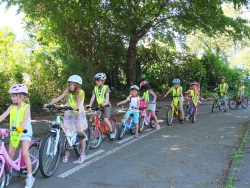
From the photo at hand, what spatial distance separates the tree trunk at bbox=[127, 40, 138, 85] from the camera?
1791 cm

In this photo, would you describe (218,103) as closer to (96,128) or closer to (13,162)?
(96,128)

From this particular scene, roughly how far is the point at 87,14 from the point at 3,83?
4.52 metres

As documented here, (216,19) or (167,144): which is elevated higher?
(216,19)

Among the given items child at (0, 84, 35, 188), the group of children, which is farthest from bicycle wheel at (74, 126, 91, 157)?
child at (0, 84, 35, 188)

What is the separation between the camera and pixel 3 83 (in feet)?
34.5

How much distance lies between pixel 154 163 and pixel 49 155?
7.34 ft

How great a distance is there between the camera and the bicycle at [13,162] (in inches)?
168

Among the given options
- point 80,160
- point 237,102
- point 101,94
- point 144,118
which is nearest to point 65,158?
point 80,160

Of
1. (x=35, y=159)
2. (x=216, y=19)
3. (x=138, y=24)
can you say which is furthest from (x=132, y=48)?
(x=35, y=159)

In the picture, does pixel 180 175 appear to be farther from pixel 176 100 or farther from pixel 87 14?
pixel 87 14

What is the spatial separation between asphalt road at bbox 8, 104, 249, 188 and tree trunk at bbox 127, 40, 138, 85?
9.46 meters

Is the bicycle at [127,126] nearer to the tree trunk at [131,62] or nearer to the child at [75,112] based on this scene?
the child at [75,112]

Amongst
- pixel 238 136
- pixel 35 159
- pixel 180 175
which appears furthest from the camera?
pixel 238 136

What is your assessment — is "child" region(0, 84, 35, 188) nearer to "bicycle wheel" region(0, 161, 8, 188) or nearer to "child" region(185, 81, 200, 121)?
"bicycle wheel" region(0, 161, 8, 188)
